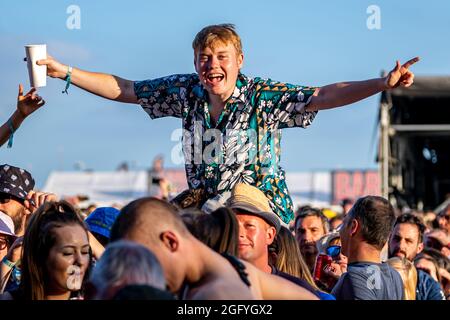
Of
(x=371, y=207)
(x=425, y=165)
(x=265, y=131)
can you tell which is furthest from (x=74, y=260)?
(x=425, y=165)

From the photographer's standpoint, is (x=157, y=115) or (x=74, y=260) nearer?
(x=74, y=260)

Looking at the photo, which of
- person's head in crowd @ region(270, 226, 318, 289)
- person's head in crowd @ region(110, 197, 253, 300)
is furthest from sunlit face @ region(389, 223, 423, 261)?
person's head in crowd @ region(110, 197, 253, 300)

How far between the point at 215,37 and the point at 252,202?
0.86 metres

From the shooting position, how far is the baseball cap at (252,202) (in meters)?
5.14

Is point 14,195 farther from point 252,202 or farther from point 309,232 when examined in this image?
point 309,232

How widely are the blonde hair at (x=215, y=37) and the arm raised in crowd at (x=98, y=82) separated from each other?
0.55 meters

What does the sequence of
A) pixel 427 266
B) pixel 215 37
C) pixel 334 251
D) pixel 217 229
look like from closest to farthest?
pixel 217 229
pixel 215 37
pixel 334 251
pixel 427 266

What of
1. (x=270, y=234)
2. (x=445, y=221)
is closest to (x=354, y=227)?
(x=270, y=234)

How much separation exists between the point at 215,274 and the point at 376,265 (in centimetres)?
238

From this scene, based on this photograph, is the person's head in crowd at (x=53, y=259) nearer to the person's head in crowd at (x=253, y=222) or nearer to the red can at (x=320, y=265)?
the person's head in crowd at (x=253, y=222)

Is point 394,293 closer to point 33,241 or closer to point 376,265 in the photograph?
point 376,265

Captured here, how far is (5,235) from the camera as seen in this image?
598 cm

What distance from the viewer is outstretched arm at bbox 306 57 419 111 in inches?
198
